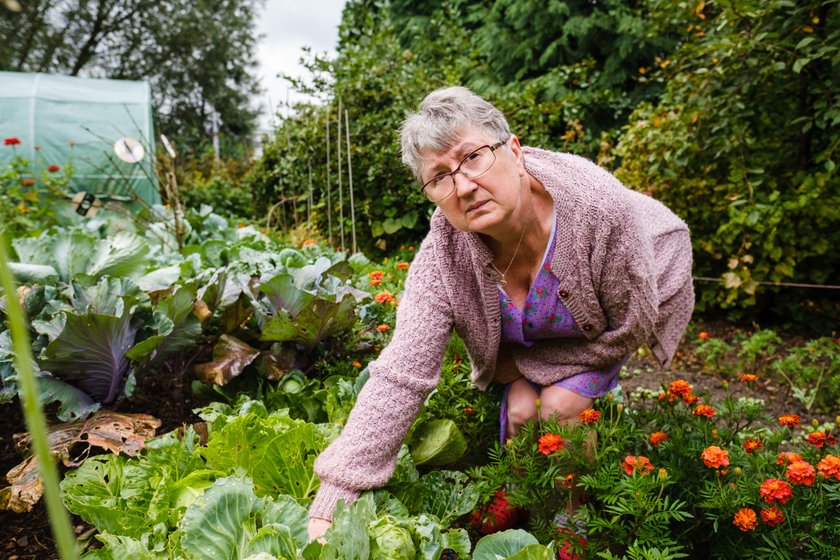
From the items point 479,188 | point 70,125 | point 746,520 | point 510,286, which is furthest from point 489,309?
point 70,125

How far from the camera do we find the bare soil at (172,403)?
176cm

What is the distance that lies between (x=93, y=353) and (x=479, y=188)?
4.48 feet

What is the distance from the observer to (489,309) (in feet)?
6.17

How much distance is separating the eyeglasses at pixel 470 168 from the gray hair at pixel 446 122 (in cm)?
5

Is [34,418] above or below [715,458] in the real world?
above

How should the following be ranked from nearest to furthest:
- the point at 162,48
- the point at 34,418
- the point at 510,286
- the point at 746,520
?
the point at 34,418 < the point at 746,520 < the point at 510,286 < the point at 162,48

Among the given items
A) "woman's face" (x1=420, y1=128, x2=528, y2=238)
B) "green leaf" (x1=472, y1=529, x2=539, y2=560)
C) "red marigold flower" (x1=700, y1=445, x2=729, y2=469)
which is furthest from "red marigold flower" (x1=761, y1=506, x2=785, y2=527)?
"woman's face" (x1=420, y1=128, x2=528, y2=238)

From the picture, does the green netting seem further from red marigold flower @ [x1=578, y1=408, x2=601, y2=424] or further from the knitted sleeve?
red marigold flower @ [x1=578, y1=408, x2=601, y2=424]

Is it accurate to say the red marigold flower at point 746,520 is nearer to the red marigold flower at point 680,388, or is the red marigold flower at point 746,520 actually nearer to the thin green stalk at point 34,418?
the red marigold flower at point 680,388

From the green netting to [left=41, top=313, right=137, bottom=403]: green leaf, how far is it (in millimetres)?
6699

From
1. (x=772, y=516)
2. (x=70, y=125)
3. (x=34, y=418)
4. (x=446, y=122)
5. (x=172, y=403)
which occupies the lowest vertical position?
(x=172, y=403)

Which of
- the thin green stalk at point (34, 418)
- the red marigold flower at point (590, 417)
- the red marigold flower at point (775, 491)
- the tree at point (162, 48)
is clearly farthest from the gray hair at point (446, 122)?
the tree at point (162, 48)

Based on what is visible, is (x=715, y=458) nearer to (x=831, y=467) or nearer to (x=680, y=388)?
(x=831, y=467)

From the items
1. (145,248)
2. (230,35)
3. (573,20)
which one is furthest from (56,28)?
(145,248)
